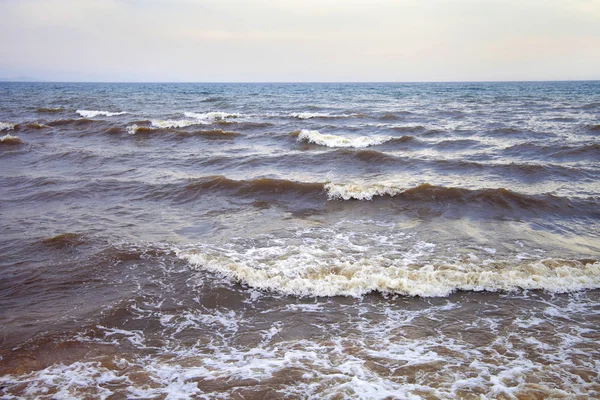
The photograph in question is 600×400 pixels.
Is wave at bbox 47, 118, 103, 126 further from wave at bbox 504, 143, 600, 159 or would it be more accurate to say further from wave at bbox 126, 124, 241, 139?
wave at bbox 504, 143, 600, 159

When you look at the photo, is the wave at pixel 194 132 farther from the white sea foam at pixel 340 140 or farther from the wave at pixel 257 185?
the wave at pixel 257 185

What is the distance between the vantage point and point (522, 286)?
225 inches

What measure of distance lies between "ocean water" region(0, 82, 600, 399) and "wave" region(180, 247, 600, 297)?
Answer: 0.10ft

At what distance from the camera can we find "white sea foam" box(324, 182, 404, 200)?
1025cm

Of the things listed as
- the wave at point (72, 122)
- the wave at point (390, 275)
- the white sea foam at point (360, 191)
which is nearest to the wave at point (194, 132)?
the wave at point (72, 122)

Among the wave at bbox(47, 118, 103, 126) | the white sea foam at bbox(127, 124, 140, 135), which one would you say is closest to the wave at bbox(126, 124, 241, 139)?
the white sea foam at bbox(127, 124, 140, 135)

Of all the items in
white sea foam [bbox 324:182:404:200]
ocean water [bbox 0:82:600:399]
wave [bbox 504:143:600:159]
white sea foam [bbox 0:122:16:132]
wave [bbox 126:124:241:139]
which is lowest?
ocean water [bbox 0:82:600:399]

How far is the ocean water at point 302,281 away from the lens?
387 cm

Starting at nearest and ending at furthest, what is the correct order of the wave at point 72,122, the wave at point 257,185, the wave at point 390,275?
the wave at point 390,275 → the wave at point 257,185 → the wave at point 72,122

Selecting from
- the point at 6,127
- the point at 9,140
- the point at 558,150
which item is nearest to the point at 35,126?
the point at 6,127

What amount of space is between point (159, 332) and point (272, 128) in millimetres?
19582

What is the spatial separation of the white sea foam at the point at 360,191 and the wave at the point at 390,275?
151 inches

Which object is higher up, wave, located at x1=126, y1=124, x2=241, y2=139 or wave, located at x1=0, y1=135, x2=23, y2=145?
wave, located at x1=126, y1=124, x2=241, y2=139

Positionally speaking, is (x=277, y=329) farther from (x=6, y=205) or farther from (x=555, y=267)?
(x=6, y=205)
